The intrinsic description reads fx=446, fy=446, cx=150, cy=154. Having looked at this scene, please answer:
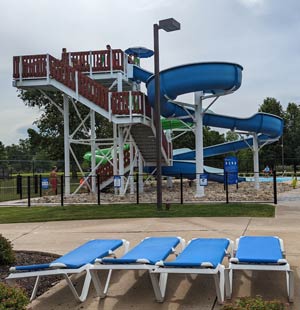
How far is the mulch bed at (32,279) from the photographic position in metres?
6.10

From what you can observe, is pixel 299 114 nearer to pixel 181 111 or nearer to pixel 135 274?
pixel 181 111

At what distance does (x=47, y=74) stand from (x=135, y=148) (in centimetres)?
622

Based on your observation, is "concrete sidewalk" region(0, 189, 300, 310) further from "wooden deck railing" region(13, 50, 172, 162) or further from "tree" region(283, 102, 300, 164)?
"tree" region(283, 102, 300, 164)

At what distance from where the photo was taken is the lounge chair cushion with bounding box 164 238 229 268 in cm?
515

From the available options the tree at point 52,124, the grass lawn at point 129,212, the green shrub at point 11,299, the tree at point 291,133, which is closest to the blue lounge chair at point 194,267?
the green shrub at point 11,299

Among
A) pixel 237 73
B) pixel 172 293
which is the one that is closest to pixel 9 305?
pixel 172 293

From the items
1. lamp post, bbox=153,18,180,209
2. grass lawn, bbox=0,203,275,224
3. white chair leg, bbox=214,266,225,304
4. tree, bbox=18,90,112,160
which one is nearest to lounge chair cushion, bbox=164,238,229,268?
white chair leg, bbox=214,266,225,304

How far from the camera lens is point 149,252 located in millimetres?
6117

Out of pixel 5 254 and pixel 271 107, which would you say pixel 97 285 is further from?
pixel 271 107

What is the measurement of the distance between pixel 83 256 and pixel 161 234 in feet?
14.2

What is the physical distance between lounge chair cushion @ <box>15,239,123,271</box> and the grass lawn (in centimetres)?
681

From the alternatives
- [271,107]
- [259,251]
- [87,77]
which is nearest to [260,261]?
[259,251]

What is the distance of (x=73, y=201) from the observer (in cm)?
1962

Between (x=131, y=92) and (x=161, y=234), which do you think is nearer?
(x=161, y=234)
